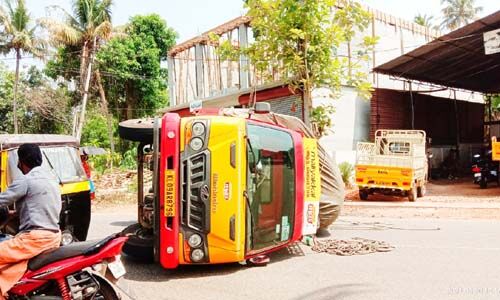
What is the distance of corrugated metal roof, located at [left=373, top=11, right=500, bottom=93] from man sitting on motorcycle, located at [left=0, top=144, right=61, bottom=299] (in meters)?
13.4

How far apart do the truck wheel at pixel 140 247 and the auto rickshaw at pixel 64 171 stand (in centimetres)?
86

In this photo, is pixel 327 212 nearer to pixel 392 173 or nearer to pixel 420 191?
pixel 392 173

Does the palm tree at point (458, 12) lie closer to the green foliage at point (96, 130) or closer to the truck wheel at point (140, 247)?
the green foliage at point (96, 130)

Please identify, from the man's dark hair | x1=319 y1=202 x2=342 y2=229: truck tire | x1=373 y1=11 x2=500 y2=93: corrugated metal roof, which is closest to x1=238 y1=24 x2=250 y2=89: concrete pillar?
x1=373 y1=11 x2=500 y2=93: corrugated metal roof

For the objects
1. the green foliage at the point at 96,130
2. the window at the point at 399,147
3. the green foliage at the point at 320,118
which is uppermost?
the green foliage at the point at 96,130

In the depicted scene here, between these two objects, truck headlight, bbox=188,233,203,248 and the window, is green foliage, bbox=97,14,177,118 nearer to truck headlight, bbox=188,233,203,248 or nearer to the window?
the window

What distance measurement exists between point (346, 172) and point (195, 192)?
438 inches

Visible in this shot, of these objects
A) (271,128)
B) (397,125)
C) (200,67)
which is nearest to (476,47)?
(397,125)

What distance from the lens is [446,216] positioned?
A: 10852 millimetres

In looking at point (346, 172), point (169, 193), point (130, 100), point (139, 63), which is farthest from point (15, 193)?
point (130, 100)

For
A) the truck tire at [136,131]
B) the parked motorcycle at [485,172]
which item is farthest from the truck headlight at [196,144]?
the parked motorcycle at [485,172]

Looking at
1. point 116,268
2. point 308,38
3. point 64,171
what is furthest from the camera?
point 308,38

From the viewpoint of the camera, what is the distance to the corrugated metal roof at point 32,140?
7027mm

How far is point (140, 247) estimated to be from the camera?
6504 millimetres
